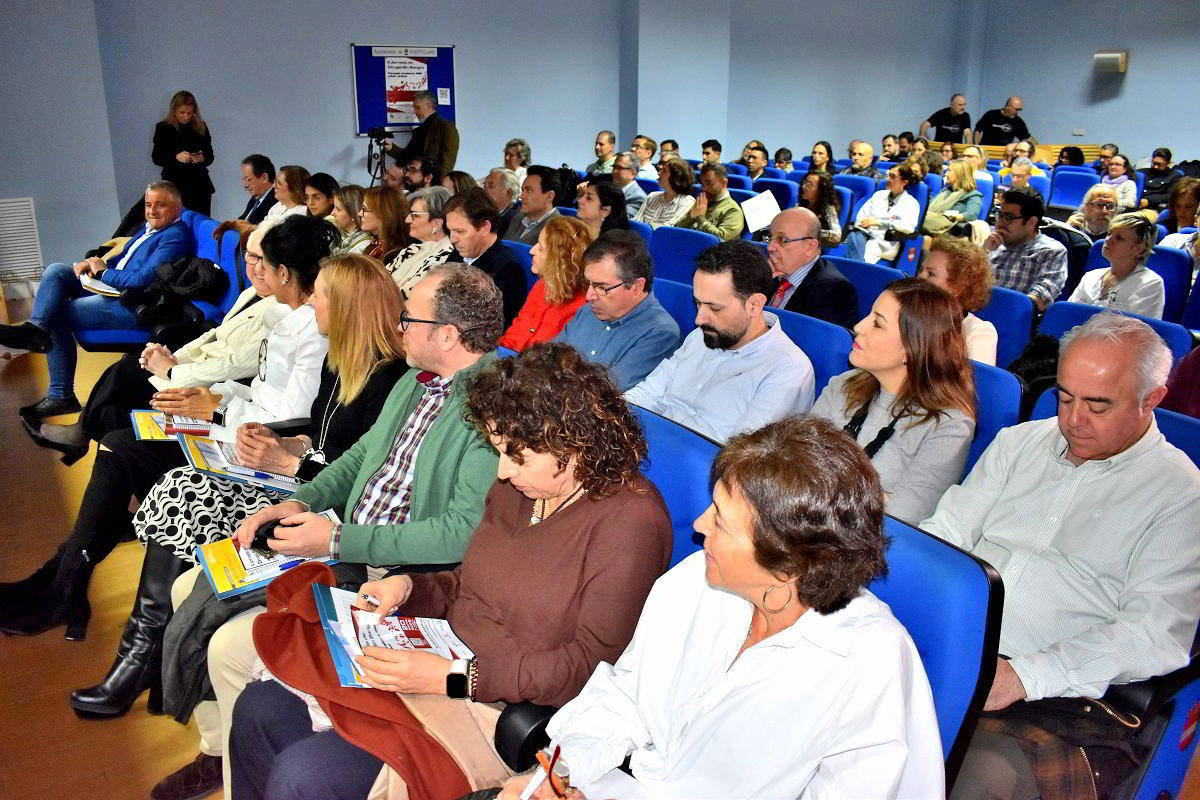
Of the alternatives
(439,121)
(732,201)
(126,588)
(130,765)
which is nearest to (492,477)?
(130,765)

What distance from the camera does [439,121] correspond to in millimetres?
9500

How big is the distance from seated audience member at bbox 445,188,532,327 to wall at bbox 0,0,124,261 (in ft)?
16.0

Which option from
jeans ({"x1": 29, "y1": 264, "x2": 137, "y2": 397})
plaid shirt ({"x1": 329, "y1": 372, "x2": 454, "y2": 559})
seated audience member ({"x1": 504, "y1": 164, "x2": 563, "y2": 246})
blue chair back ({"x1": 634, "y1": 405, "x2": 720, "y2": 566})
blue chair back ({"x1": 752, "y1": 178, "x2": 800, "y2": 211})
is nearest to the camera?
blue chair back ({"x1": 634, "y1": 405, "x2": 720, "y2": 566})

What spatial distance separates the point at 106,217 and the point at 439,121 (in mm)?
3328

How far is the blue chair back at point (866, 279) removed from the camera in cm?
383

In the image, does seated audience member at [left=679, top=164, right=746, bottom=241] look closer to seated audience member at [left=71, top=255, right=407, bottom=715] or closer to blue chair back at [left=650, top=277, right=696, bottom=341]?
blue chair back at [left=650, top=277, right=696, bottom=341]

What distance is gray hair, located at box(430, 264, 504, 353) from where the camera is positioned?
2216mm

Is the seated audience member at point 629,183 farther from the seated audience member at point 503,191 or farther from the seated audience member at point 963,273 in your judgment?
the seated audience member at point 963,273

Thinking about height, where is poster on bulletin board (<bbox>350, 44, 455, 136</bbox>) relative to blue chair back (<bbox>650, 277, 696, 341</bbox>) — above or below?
above

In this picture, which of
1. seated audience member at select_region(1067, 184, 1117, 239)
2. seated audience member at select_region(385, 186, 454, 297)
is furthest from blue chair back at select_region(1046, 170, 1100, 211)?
seated audience member at select_region(385, 186, 454, 297)

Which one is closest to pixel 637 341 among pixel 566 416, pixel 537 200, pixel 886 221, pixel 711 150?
pixel 566 416

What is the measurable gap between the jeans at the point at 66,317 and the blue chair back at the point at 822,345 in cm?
335

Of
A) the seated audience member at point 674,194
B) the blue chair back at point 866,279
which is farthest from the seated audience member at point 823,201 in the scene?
the blue chair back at point 866,279

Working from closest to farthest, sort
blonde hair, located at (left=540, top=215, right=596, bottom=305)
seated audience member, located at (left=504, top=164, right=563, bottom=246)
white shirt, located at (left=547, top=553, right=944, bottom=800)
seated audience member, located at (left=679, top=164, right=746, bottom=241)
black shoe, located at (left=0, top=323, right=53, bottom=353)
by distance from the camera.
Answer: white shirt, located at (left=547, top=553, right=944, bottom=800) < blonde hair, located at (left=540, top=215, right=596, bottom=305) < black shoe, located at (left=0, top=323, right=53, bottom=353) < seated audience member, located at (left=504, top=164, right=563, bottom=246) < seated audience member, located at (left=679, top=164, right=746, bottom=241)
